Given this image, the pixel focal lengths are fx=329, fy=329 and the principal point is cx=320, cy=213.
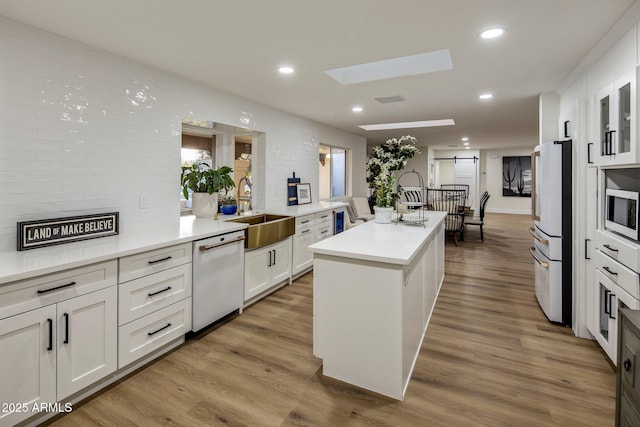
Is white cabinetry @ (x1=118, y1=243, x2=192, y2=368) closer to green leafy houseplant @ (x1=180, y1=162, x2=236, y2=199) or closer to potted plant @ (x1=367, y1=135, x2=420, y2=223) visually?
green leafy houseplant @ (x1=180, y1=162, x2=236, y2=199)

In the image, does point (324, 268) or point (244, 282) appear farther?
point (244, 282)

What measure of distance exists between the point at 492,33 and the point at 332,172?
16.0 ft

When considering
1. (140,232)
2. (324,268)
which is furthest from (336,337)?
(140,232)

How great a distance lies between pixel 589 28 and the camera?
2139mm

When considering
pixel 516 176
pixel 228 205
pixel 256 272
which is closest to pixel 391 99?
pixel 228 205

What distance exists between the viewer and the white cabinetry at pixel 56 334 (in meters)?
1.62

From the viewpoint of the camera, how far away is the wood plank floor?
6.10 feet

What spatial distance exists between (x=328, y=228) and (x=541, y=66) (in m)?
3.29

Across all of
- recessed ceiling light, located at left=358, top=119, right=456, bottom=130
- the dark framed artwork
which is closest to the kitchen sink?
recessed ceiling light, located at left=358, top=119, right=456, bottom=130

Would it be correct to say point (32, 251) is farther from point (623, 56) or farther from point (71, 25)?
point (623, 56)

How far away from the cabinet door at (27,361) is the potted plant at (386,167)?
2537mm

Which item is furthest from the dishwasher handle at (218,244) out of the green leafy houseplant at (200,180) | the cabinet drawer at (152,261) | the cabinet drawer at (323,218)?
the cabinet drawer at (323,218)

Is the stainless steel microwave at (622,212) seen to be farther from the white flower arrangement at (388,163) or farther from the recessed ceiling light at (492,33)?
the white flower arrangement at (388,163)

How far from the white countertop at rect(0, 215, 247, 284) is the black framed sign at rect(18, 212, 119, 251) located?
42 mm
